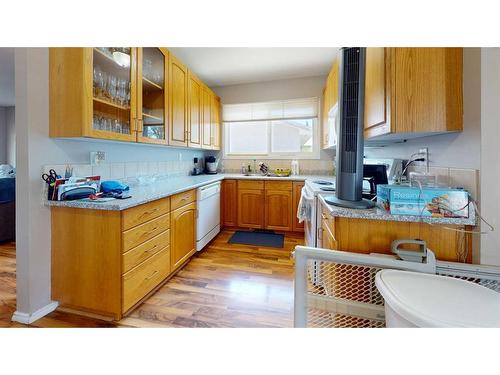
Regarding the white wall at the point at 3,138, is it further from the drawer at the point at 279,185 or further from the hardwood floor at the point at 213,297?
the drawer at the point at 279,185

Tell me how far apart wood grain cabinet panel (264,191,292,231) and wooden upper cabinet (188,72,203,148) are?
50.8 inches

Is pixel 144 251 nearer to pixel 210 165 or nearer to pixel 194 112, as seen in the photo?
pixel 194 112

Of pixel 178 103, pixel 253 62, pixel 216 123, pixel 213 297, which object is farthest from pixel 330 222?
pixel 216 123

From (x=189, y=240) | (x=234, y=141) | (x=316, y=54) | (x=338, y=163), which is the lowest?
(x=189, y=240)

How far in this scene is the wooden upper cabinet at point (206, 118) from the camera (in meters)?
3.17

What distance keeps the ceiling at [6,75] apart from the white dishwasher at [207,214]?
2807 millimetres

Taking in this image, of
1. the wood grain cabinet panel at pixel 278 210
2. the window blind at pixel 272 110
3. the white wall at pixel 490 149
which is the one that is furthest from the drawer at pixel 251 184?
the white wall at pixel 490 149

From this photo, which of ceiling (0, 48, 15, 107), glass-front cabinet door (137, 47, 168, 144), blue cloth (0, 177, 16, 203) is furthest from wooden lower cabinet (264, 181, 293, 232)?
ceiling (0, 48, 15, 107)

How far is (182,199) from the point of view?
2.11 metres

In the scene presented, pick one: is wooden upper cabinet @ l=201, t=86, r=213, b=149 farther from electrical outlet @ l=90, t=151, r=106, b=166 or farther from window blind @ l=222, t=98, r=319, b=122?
electrical outlet @ l=90, t=151, r=106, b=166
